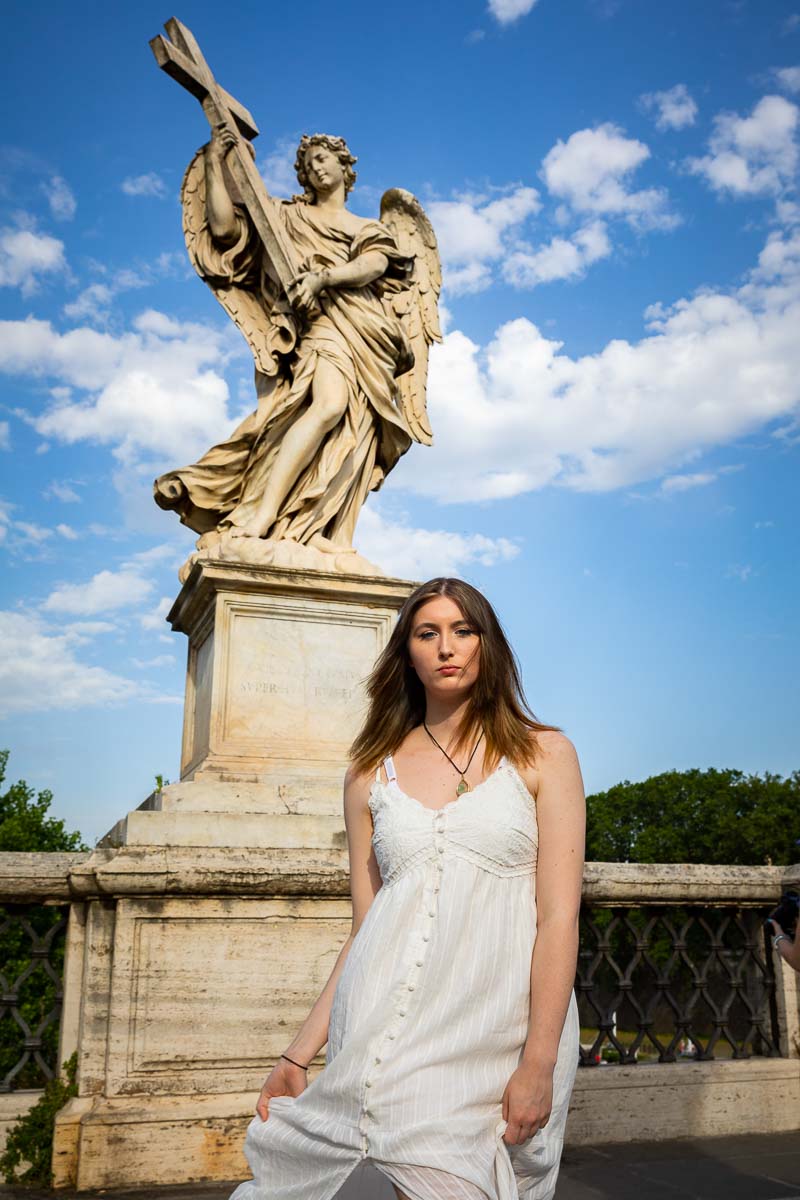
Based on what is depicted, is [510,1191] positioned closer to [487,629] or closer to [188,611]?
[487,629]

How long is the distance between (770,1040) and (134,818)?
3.59 metres

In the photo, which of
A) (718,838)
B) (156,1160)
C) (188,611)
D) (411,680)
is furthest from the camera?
(718,838)

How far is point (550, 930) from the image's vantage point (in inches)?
80.2

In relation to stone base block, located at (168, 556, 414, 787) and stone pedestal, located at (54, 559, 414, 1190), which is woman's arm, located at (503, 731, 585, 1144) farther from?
stone base block, located at (168, 556, 414, 787)

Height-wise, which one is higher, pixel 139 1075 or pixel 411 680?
pixel 411 680

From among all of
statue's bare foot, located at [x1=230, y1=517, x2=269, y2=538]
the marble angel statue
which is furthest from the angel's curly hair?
statue's bare foot, located at [x1=230, y1=517, x2=269, y2=538]

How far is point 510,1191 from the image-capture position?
74.0 inches

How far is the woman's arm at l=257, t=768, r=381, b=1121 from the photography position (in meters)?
2.26

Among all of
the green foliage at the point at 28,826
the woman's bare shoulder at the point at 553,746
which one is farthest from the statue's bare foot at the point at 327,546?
the green foliage at the point at 28,826

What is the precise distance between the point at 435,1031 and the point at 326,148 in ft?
20.8

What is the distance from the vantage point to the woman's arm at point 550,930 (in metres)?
1.93

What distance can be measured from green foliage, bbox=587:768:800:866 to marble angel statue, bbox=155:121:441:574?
41876 millimetres

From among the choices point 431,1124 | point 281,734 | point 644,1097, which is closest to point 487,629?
point 431,1124

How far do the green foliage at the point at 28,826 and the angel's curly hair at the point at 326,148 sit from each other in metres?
29.0
